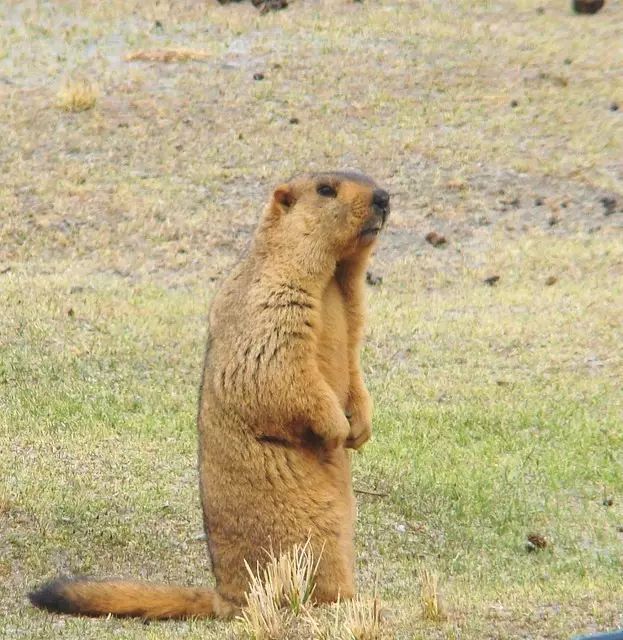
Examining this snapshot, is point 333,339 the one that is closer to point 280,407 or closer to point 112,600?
point 280,407

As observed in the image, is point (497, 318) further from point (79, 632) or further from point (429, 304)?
point (79, 632)

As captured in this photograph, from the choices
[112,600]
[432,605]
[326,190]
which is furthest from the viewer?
[326,190]

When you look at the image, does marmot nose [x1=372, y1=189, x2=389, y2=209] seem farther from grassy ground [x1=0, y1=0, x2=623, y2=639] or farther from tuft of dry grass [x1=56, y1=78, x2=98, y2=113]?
tuft of dry grass [x1=56, y1=78, x2=98, y2=113]

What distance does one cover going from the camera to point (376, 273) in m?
16.5

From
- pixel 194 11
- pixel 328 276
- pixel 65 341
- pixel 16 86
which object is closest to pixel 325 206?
pixel 328 276

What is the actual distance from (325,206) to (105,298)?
8182mm

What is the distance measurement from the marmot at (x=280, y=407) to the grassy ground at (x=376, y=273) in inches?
11.8

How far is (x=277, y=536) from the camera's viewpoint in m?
6.39

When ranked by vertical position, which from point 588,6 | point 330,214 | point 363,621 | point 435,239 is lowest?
point 435,239

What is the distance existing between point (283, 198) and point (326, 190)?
216mm

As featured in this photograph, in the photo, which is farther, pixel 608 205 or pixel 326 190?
pixel 608 205

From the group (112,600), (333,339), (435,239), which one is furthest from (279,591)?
(435,239)

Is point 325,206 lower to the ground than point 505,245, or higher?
higher

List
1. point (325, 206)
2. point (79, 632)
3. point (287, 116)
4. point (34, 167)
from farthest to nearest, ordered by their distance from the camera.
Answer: point (287, 116), point (34, 167), point (325, 206), point (79, 632)
